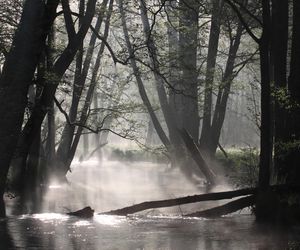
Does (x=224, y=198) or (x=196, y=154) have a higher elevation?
(x=196, y=154)

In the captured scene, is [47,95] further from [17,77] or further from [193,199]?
[193,199]

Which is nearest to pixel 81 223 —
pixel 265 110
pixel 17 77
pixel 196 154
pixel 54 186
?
pixel 17 77

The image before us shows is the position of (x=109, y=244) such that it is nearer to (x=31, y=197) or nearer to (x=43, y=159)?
(x=31, y=197)

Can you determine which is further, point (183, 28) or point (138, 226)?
point (183, 28)

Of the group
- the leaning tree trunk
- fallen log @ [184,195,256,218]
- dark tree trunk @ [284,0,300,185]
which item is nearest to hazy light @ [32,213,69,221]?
the leaning tree trunk

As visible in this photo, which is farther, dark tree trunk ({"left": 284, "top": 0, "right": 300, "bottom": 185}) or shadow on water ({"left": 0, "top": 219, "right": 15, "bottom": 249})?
dark tree trunk ({"left": 284, "top": 0, "right": 300, "bottom": 185})

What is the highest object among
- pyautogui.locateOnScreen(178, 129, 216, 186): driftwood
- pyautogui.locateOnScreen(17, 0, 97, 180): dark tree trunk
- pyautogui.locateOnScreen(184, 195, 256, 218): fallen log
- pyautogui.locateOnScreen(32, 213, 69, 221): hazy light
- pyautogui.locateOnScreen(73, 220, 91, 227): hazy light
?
pyautogui.locateOnScreen(17, 0, 97, 180): dark tree trunk

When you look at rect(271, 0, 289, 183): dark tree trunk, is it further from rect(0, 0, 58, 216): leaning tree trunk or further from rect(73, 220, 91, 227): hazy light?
rect(0, 0, 58, 216): leaning tree trunk

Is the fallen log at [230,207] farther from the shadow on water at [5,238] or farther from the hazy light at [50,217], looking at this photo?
the shadow on water at [5,238]

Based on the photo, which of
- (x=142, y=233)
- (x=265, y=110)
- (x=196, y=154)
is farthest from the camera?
(x=196, y=154)

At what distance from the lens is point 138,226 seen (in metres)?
11.1

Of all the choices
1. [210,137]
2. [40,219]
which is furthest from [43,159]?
[40,219]

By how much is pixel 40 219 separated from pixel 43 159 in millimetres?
9518

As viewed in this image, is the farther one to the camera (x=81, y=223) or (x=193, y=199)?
(x=193, y=199)
